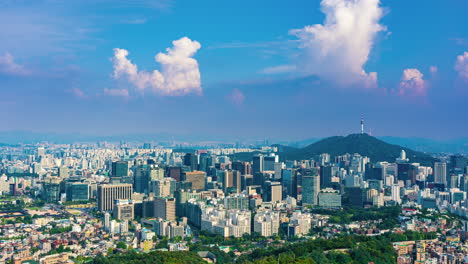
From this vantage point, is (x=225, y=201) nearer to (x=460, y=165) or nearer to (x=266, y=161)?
(x=266, y=161)

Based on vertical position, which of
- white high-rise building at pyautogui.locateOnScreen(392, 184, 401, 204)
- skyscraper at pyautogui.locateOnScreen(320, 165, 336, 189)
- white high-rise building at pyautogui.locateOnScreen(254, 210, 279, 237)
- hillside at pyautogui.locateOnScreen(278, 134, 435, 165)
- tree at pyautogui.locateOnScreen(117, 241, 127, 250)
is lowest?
tree at pyautogui.locateOnScreen(117, 241, 127, 250)

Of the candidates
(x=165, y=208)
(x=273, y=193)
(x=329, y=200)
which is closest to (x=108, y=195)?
(x=165, y=208)

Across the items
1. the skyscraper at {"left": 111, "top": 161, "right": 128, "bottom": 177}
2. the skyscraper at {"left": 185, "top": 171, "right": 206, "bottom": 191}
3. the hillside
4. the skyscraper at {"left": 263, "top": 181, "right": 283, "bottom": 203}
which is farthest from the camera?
the hillside

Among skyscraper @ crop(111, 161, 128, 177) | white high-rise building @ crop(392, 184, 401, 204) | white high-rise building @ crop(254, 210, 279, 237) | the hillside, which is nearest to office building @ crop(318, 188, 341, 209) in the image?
white high-rise building @ crop(392, 184, 401, 204)

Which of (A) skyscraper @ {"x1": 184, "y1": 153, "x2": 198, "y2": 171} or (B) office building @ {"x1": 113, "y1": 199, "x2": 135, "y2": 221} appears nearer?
(B) office building @ {"x1": 113, "y1": 199, "x2": 135, "y2": 221}

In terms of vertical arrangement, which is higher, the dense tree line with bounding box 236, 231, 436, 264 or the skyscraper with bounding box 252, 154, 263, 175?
the skyscraper with bounding box 252, 154, 263, 175

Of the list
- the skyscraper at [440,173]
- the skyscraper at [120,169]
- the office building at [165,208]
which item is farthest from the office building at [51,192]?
the skyscraper at [440,173]

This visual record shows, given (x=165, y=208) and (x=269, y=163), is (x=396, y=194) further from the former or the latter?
(x=269, y=163)

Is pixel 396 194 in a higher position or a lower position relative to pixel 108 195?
lower

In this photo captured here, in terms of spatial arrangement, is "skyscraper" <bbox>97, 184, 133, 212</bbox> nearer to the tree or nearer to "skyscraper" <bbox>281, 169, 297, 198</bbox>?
the tree
